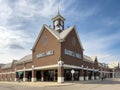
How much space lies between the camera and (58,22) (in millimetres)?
49281

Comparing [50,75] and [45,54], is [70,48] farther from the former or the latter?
[50,75]

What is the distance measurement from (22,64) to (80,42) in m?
20.6

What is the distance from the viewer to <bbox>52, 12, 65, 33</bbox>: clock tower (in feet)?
160

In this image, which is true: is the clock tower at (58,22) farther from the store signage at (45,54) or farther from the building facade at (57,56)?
the store signage at (45,54)

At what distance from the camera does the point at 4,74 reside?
3150 inches

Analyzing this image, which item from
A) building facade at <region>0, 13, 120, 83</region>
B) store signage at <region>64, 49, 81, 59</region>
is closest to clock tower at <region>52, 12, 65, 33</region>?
building facade at <region>0, 13, 120, 83</region>

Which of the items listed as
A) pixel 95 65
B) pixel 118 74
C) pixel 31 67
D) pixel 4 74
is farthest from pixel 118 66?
pixel 31 67

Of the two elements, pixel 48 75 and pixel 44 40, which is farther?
pixel 48 75

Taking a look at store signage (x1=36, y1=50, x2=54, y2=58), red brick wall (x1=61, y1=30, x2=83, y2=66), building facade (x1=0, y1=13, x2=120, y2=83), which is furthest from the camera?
store signage (x1=36, y1=50, x2=54, y2=58)

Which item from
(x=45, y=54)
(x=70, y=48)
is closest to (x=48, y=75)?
(x=45, y=54)

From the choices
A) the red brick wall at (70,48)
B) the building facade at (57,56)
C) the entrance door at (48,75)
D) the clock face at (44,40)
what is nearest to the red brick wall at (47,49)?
the building facade at (57,56)

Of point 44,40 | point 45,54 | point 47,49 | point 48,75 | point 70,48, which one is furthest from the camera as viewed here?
point 48,75

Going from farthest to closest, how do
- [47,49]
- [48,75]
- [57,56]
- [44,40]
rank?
[48,75] → [44,40] → [47,49] → [57,56]

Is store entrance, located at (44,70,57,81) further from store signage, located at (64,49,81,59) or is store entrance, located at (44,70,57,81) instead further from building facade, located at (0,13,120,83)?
store signage, located at (64,49,81,59)
